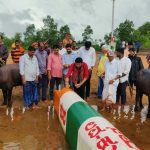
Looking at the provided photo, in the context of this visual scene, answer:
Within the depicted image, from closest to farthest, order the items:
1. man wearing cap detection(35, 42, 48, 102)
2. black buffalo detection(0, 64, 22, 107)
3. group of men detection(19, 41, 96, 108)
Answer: group of men detection(19, 41, 96, 108), black buffalo detection(0, 64, 22, 107), man wearing cap detection(35, 42, 48, 102)

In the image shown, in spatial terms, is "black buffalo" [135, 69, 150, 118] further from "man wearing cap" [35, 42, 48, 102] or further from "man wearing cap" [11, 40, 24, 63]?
"man wearing cap" [11, 40, 24, 63]

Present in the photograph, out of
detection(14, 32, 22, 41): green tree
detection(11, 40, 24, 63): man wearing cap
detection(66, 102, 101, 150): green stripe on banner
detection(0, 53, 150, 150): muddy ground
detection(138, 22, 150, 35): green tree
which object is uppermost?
detection(138, 22, 150, 35): green tree

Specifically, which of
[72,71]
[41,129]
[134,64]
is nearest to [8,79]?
[72,71]

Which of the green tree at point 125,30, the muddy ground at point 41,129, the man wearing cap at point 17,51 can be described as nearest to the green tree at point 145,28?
the green tree at point 125,30

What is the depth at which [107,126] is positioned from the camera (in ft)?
21.1

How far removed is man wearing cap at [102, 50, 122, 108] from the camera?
34.2 feet

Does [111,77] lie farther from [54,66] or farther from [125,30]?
[125,30]

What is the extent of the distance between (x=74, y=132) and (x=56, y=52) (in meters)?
4.54

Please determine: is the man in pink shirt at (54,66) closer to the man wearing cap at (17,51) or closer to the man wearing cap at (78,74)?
the man wearing cap at (78,74)

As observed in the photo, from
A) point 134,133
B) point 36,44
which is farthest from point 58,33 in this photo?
point 134,133

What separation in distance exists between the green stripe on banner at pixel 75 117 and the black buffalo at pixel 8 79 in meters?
3.78

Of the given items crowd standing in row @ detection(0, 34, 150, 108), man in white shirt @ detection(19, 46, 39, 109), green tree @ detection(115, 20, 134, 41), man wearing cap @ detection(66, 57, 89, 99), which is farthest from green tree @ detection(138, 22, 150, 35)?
man wearing cap @ detection(66, 57, 89, 99)

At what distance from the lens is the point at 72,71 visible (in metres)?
10.3

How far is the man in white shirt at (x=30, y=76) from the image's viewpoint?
10.8 meters
